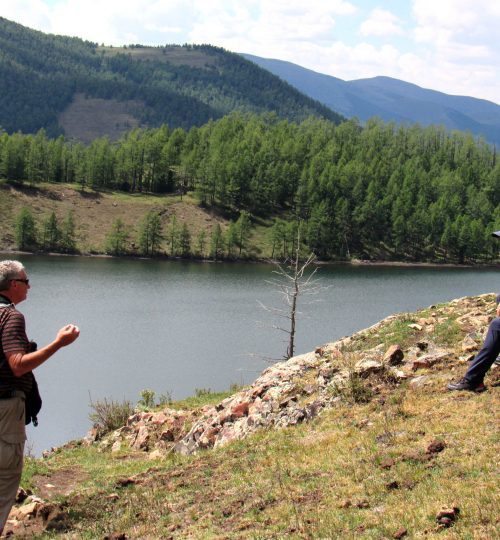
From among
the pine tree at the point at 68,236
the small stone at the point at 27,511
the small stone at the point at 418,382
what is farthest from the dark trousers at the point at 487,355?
the pine tree at the point at 68,236

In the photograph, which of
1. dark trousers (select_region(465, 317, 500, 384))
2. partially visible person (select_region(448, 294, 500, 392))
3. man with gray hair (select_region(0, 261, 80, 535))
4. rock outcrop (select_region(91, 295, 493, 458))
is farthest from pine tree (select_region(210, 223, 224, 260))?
man with gray hair (select_region(0, 261, 80, 535))

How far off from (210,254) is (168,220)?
16660 mm

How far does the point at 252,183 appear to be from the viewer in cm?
15650

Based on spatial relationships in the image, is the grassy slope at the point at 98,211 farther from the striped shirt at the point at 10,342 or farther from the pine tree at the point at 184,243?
the striped shirt at the point at 10,342

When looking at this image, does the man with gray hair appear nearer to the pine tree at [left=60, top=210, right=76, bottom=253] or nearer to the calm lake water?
the calm lake water

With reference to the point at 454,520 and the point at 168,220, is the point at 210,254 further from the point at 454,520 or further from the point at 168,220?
the point at 454,520

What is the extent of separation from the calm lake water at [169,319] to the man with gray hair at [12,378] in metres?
17.6

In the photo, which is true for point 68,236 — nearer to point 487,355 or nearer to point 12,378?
point 487,355

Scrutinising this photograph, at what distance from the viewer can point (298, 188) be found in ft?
511

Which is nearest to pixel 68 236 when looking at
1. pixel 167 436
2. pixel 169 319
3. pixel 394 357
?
pixel 169 319

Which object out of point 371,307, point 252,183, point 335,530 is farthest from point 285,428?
point 252,183

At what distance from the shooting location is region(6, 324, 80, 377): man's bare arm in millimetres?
6617

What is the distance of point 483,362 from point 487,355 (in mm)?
178

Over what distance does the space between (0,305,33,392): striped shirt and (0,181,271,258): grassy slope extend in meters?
119
